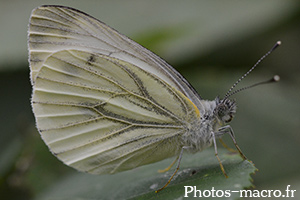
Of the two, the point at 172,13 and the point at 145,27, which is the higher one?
the point at 172,13

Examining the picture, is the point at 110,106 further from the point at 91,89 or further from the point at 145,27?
the point at 145,27

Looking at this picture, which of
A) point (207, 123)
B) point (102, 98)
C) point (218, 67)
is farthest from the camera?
point (218, 67)

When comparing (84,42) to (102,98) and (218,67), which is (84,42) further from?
(218,67)

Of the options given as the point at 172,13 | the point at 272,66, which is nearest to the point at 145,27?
the point at 172,13

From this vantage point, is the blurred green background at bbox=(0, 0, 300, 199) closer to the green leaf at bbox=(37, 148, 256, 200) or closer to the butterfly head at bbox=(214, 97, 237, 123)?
the green leaf at bbox=(37, 148, 256, 200)

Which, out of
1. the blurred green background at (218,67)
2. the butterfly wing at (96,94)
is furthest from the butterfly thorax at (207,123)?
the blurred green background at (218,67)

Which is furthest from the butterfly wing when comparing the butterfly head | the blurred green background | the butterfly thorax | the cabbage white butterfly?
the blurred green background

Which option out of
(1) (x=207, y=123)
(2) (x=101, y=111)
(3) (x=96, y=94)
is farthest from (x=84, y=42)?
(1) (x=207, y=123)
